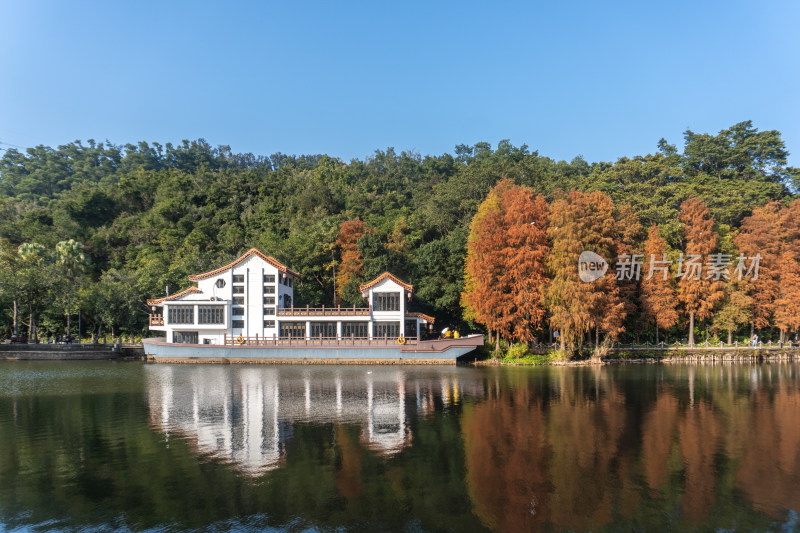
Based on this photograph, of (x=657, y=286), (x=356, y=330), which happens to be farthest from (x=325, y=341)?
(x=657, y=286)

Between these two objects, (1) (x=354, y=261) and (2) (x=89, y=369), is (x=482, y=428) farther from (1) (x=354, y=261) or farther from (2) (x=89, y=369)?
(1) (x=354, y=261)

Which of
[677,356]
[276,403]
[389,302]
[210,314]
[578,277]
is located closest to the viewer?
[276,403]

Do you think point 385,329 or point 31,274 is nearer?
point 385,329

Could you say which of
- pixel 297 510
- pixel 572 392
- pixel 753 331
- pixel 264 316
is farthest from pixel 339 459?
pixel 753 331

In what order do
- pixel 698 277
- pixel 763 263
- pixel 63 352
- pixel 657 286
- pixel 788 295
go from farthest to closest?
pixel 63 352, pixel 763 263, pixel 788 295, pixel 698 277, pixel 657 286

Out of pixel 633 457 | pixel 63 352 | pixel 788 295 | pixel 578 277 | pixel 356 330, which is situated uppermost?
pixel 578 277

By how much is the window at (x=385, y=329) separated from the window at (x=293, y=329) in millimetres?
6581

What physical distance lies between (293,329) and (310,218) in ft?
72.4

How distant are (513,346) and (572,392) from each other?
1687 centimetres

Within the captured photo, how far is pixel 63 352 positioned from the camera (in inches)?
1754

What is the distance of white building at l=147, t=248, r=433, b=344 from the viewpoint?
145 feet

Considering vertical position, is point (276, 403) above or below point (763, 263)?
below

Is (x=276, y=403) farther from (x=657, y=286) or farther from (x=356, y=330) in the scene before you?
(x=657, y=286)

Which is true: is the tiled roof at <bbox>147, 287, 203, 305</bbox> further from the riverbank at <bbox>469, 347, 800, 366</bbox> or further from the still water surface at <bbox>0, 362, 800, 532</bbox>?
the riverbank at <bbox>469, 347, 800, 366</bbox>
